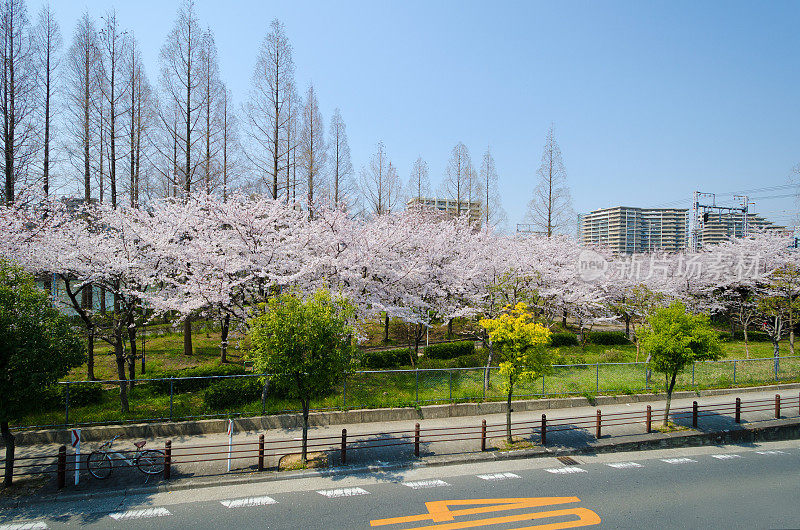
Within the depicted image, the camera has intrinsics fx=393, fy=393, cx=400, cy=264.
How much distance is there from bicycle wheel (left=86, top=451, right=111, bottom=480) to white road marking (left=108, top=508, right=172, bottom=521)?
1985 millimetres

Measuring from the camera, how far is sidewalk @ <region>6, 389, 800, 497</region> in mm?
10508

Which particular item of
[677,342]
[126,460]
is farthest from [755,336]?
[126,460]

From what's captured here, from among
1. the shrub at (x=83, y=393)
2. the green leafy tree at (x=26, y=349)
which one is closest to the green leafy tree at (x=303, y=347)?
→ the green leafy tree at (x=26, y=349)

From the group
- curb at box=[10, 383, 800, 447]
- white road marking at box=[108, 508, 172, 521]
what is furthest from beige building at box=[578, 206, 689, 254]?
white road marking at box=[108, 508, 172, 521]

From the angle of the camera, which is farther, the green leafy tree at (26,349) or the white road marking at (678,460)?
the white road marking at (678,460)

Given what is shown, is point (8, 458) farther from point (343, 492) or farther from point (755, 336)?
point (755, 336)

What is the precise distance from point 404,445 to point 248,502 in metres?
5.15

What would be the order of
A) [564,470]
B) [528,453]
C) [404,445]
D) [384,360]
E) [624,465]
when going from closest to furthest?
[564,470], [624,465], [528,453], [404,445], [384,360]

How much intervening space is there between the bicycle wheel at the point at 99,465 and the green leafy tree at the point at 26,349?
62.2 inches

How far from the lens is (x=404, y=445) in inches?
509

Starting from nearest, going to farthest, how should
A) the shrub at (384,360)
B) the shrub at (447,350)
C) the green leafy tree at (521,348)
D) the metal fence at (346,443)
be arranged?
1. the metal fence at (346,443)
2. the green leafy tree at (521,348)
3. the shrub at (384,360)
4. the shrub at (447,350)

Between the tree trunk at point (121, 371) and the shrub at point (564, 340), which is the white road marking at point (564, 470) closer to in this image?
the tree trunk at point (121, 371)

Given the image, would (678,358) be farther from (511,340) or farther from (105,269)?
(105,269)

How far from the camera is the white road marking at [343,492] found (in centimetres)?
982
